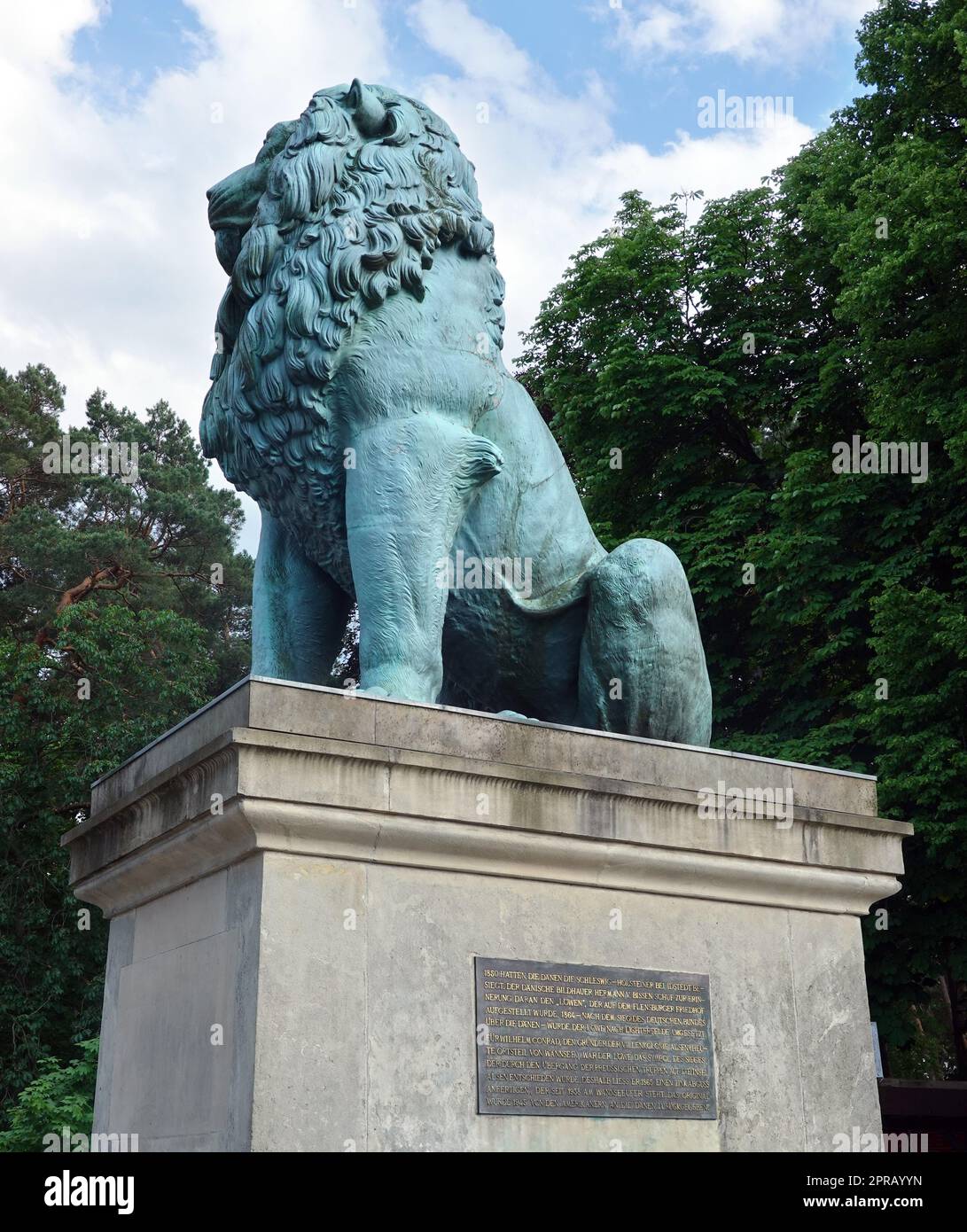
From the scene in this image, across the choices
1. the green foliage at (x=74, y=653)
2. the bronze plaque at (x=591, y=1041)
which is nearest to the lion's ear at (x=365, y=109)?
the bronze plaque at (x=591, y=1041)

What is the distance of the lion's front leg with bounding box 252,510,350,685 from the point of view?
5.11m

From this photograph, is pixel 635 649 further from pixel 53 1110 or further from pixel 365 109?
pixel 53 1110

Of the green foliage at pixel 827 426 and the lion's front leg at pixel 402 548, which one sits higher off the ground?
the green foliage at pixel 827 426

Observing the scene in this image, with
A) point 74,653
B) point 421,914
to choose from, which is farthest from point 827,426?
point 421,914

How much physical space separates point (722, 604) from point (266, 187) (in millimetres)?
14409

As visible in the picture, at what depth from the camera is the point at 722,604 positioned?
18812 mm

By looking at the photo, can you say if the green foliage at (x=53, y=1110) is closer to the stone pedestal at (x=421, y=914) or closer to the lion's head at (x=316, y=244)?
the stone pedestal at (x=421, y=914)

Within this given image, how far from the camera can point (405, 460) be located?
462cm

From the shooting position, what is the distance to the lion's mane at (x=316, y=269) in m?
4.72

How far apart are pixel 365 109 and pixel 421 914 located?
2.86 metres

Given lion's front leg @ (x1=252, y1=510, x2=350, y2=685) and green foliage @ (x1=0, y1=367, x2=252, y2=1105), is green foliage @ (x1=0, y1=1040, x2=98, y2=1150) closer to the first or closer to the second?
green foliage @ (x1=0, y1=367, x2=252, y2=1105)
